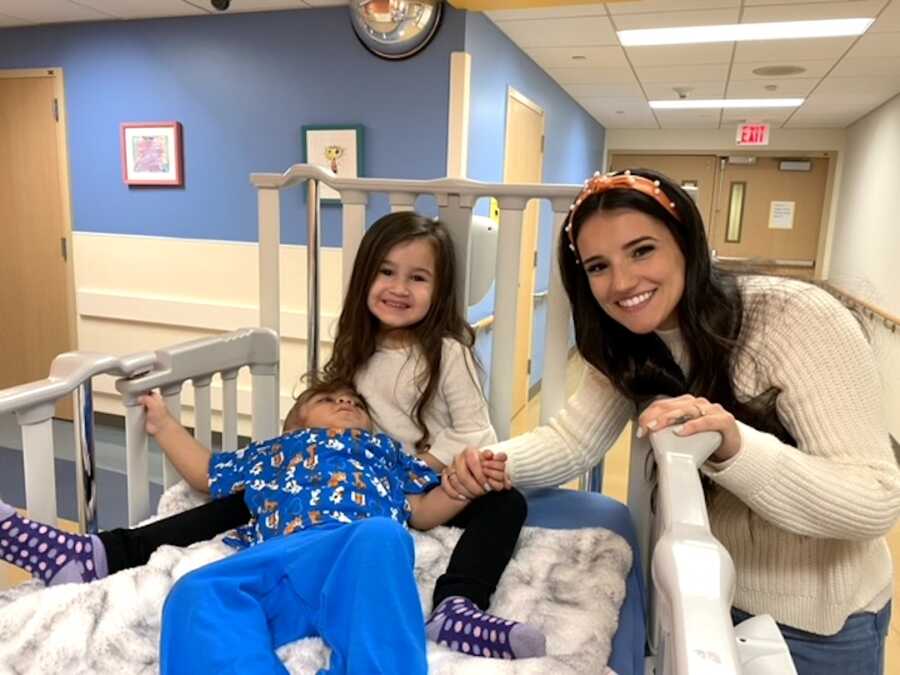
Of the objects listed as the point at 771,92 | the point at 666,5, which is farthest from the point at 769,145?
the point at 666,5

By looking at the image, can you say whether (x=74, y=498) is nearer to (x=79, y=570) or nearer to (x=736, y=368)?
(x=79, y=570)

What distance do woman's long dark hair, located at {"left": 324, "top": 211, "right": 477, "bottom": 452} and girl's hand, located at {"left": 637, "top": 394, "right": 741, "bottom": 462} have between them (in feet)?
2.60

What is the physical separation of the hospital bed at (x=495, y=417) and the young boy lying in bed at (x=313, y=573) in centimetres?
16

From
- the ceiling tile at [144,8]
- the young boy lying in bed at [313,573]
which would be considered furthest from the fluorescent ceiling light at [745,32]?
the young boy lying in bed at [313,573]

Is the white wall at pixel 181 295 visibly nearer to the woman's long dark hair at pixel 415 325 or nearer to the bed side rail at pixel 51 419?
the woman's long dark hair at pixel 415 325

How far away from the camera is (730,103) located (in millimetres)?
5609

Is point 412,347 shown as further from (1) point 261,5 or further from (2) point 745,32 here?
(2) point 745,32

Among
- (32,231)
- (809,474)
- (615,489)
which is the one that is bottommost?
(615,489)

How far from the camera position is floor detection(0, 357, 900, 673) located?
215 centimetres

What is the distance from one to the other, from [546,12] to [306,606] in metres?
3.03

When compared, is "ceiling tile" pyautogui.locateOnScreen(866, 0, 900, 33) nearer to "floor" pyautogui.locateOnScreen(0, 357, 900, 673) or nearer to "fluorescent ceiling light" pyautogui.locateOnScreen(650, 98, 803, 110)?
"fluorescent ceiling light" pyautogui.locateOnScreen(650, 98, 803, 110)

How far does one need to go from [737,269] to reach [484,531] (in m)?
0.67

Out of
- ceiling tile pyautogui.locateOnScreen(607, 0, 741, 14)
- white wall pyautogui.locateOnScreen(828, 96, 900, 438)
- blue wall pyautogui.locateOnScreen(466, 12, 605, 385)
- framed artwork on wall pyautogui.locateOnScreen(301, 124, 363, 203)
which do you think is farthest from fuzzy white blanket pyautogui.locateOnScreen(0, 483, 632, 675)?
white wall pyautogui.locateOnScreen(828, 96, 900, 438)

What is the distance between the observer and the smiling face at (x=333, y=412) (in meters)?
1.58
